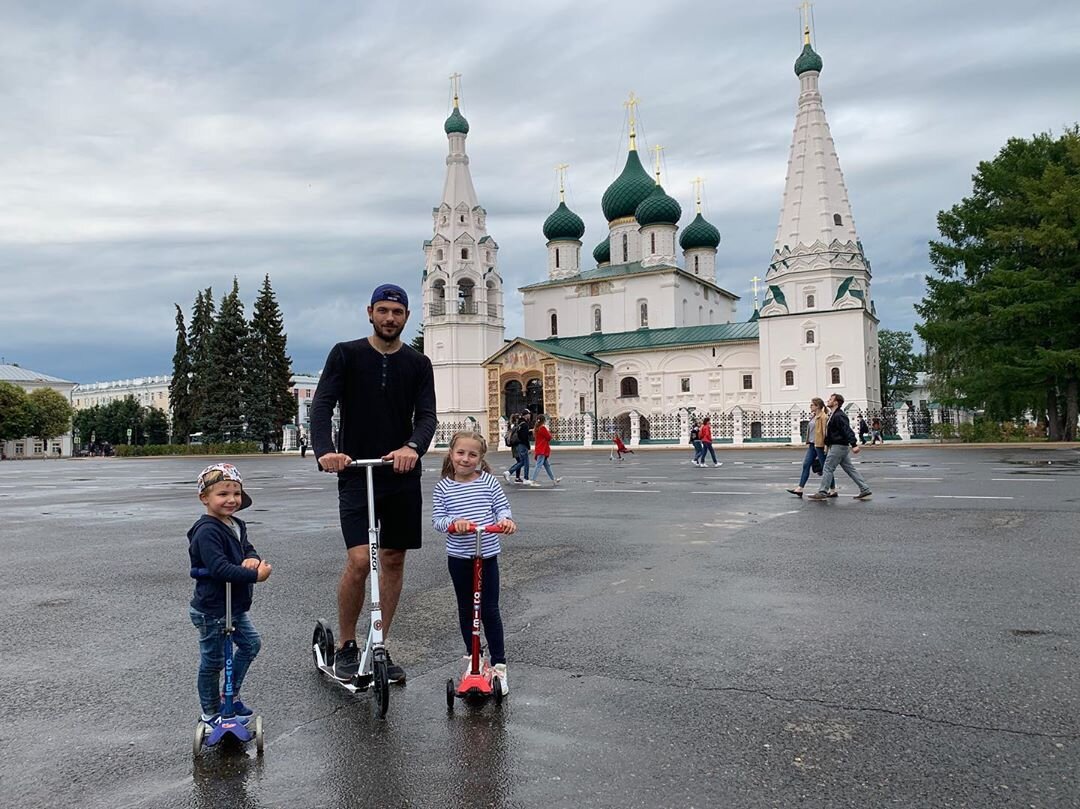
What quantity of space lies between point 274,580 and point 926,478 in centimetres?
1457

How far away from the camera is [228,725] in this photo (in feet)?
11.5

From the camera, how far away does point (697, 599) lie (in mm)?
6152

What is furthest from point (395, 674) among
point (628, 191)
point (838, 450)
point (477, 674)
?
point (628, 191)

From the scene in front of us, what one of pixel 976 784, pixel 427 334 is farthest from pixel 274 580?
pixel 427 334

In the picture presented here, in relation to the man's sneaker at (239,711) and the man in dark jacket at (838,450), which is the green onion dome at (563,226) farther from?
the man's sneaker at (239,711)

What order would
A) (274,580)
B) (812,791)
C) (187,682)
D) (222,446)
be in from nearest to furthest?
(812,791), (187,682), (274,580), (222,446)

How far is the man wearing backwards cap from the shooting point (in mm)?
4430

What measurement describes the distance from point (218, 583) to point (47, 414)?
9534 centimetres

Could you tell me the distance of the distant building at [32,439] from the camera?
93.4 m

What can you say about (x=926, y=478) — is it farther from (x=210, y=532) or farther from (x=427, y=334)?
(x=427, y=334)

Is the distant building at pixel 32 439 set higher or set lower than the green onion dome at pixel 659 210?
lower

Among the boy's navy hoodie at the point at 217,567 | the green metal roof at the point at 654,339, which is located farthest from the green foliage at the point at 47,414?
the boy's navy hoodie at the point at 217,567

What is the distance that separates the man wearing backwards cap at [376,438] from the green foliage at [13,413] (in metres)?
90.7

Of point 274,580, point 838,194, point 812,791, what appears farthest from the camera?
point 838,194
